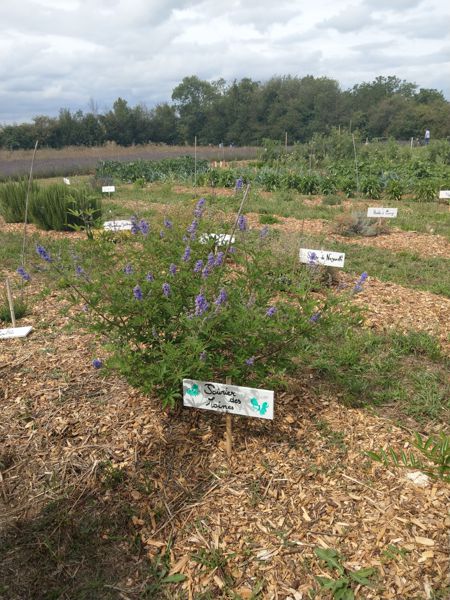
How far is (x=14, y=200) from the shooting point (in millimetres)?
8203

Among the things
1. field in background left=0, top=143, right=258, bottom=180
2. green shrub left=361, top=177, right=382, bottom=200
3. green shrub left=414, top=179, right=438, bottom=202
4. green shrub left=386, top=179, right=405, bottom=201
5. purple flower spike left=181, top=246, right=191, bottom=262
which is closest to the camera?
purple flower spike left=181, top=246, right=191, bottom=262

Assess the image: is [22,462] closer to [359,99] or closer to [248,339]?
[248,339]

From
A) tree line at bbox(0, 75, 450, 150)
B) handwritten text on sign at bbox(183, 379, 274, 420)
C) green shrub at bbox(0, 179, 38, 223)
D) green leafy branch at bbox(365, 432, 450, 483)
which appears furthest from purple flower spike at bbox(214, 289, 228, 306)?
tree line at bbox(0, 75, 450, 150)

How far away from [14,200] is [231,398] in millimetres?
7304

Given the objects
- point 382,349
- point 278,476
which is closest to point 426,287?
point 382,349

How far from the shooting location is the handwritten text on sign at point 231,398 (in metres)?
2.25

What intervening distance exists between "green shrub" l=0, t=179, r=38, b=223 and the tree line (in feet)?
90.9

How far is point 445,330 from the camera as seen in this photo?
400 centimetres

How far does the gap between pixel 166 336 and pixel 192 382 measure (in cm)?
29

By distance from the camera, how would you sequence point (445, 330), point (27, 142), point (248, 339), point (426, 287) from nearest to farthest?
1. point (248, 339)
2. point (445, 330)
3. point (426, 287)
4. point (27, 142)

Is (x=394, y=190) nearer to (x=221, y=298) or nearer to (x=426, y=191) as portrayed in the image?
(x=426, y=191)

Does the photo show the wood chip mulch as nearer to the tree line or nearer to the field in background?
the field in background

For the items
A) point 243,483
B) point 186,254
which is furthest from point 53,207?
point 243,483

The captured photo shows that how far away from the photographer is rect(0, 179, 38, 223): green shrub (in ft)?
26.7
